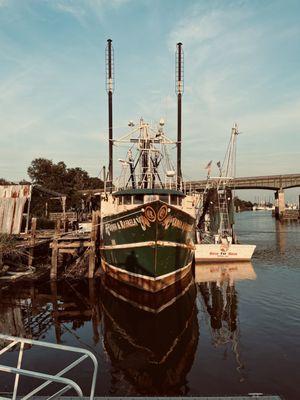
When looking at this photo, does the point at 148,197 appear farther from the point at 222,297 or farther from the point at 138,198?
the point at 222,297

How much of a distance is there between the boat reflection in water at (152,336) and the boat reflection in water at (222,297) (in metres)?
0.79

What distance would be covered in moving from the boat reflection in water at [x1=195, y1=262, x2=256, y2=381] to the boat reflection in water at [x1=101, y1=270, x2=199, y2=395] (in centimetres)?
79

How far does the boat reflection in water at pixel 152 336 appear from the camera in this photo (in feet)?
34.4

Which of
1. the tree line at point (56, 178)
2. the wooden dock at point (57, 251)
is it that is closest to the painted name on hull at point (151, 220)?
the wooden dock at point (57, 251)

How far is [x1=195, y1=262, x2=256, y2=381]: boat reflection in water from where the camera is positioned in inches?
542

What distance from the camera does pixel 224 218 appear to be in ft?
116

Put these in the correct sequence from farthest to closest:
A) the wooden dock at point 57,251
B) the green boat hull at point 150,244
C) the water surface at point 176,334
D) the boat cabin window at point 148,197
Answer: the wooden dock at point 57,251 → the boat cabin window at point 148,197 → the green boat hull at point 150,244 → the water surface at point 176,334

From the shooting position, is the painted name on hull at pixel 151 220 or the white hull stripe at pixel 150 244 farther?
the white hull stripe at pixel 150 244

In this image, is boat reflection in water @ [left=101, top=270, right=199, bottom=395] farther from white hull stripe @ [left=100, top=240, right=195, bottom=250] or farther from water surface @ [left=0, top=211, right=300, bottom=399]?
white hull stripe @ [left=100, top=240, right=195, bottom=250]

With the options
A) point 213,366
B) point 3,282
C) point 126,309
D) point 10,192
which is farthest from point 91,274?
point 213,366

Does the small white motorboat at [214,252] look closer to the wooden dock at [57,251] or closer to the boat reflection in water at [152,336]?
the wooden dock at [57,251]

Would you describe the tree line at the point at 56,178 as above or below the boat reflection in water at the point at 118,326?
above

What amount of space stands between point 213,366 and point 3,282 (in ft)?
50.4

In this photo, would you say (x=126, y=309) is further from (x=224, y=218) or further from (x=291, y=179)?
(x=291, y=179)
